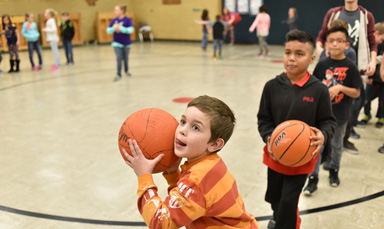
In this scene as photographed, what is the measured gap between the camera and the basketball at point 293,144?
274 cm

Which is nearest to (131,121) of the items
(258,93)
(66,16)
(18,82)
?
(258,93)

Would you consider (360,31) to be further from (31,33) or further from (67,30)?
(67,30)

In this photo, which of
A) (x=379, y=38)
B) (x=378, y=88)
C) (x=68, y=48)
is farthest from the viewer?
(x=68, y=48)

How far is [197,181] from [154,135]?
1.04 ft

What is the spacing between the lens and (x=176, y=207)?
1.82 meters

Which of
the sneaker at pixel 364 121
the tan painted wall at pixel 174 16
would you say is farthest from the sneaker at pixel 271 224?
the tan painted wall at pixel 174 16

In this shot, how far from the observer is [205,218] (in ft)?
6.54

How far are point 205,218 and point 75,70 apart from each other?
11333 mm

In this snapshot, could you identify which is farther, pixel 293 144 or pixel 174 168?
pixel 293 144

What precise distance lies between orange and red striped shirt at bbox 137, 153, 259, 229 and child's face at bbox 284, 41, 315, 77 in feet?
4.14

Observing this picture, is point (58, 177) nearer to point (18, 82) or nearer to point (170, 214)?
point (170, 214)

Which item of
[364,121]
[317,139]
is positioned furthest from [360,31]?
[317,139]

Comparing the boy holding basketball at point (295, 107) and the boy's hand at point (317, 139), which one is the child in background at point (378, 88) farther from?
the boy's hand at point (317, 139)

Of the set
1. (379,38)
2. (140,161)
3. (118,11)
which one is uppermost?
(118,11)
